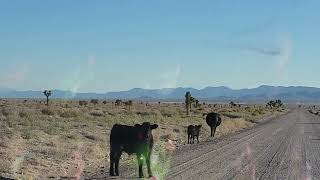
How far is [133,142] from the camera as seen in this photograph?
16094 millimetres

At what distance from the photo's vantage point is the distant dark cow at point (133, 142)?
15.9 meters

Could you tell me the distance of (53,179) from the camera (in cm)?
1592

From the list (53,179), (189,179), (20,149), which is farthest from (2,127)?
(189,179)

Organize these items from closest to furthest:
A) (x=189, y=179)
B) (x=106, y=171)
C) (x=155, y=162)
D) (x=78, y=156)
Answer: (x=189, y=179) → (x=106, y=171) → (x=155, y=162) → (x=78, y=156)

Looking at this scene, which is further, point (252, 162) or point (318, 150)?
point (318, 150)

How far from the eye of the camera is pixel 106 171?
57.8ft

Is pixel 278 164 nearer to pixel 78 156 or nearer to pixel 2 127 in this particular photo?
pixel 78 156

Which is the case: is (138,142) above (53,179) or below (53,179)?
above

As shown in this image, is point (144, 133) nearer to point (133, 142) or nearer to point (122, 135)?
point (133, 142)

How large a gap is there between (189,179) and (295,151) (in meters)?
11.5

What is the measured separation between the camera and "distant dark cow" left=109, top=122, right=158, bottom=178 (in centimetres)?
1586

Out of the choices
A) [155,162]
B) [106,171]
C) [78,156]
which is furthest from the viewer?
[78,156]

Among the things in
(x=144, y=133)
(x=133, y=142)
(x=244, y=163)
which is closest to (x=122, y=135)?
(x=133, y=142)

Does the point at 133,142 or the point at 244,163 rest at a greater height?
the point at 133,142
